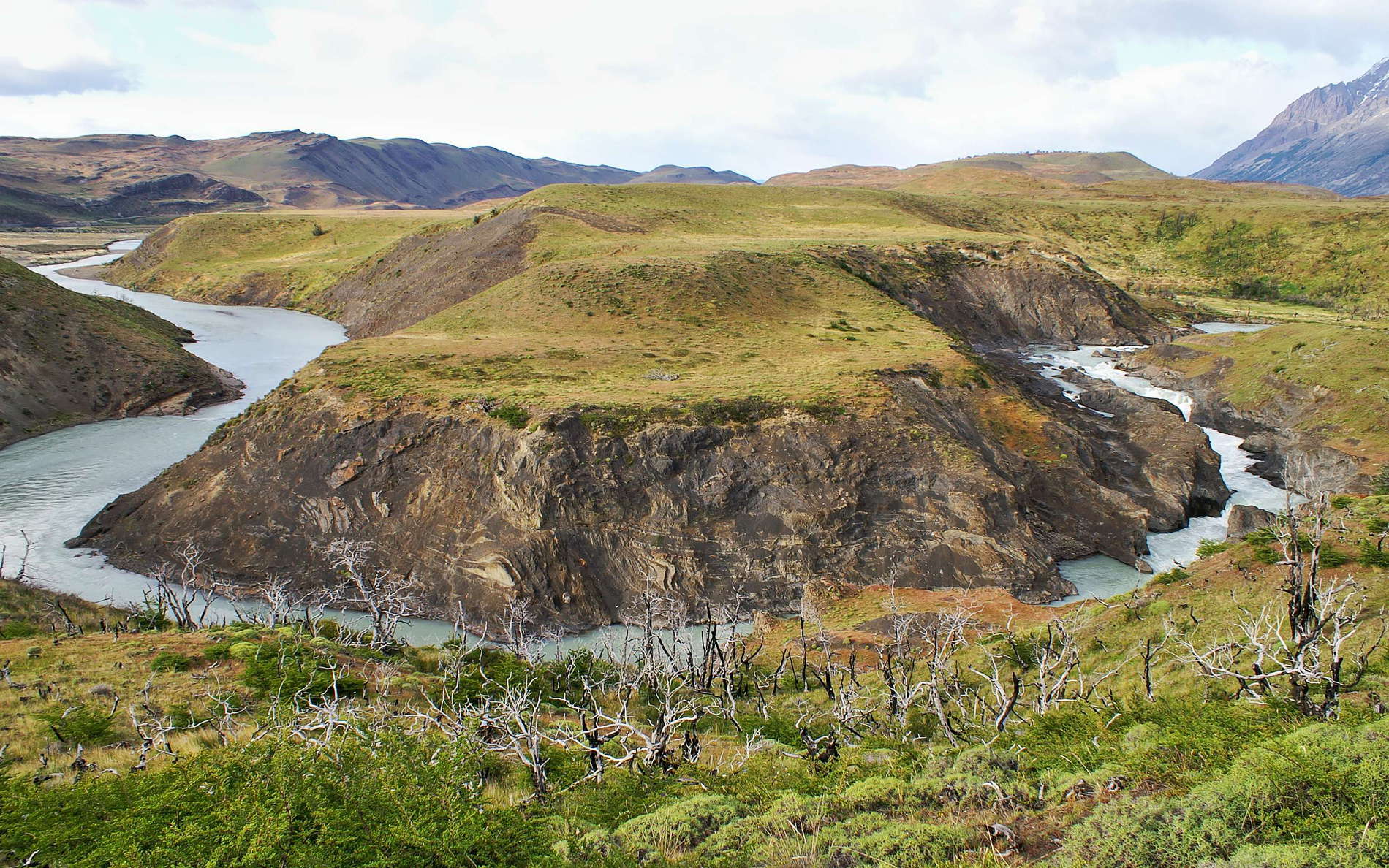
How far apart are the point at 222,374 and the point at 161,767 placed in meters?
66.1

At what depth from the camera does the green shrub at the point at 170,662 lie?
62.6 feet

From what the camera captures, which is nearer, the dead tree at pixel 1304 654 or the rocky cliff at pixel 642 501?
the dead tree at pixel 1304 654

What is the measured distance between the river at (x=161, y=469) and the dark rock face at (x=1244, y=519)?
3.88 feet

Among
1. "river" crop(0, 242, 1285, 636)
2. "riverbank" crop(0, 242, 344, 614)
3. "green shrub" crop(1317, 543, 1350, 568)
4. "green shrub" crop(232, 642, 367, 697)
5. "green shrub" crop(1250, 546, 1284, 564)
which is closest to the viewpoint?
"green shrub" crop(232, 642, 367, 697)

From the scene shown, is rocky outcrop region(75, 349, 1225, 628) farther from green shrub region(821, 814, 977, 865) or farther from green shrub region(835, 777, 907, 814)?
green shrub region(821, 814, 977, 865)

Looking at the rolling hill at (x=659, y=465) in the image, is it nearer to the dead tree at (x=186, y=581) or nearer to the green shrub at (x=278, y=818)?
the dead tree at (x=186, y=581)

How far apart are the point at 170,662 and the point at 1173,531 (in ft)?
146

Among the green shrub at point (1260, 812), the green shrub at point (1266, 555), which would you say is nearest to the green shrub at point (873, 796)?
the green shrub at point (1260, 812)

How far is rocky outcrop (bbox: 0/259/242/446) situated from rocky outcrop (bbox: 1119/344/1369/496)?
75449 millimetres

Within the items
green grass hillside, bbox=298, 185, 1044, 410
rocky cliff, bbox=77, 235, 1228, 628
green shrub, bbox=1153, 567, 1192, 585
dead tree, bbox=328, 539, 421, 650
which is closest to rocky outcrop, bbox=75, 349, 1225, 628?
rocky cliff, bbox=77, 235, 1228, 628

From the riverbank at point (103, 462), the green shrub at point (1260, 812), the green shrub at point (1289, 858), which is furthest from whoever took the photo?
the riverbank at point (103, 462)

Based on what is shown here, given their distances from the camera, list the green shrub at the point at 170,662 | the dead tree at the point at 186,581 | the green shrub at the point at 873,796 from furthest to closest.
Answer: the dead tree at the point at 186,581 < the green shrub at the point at 170,662 < the green shrub at the point at 873,796

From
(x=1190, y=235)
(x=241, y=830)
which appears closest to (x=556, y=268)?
(x=241, y=830)

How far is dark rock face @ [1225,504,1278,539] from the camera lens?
38.1 metres
